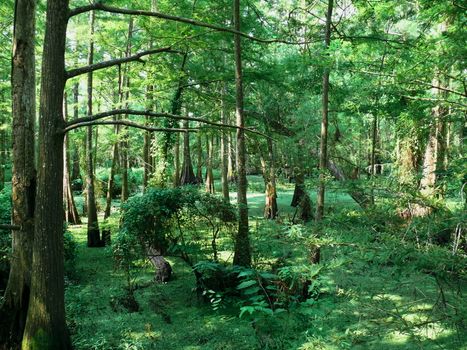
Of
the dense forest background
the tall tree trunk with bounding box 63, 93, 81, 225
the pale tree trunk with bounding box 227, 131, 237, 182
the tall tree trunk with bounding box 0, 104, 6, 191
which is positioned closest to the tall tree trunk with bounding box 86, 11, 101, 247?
the dense forest background

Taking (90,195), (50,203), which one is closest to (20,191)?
(50,203)

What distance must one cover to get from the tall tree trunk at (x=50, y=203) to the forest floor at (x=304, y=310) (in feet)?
3.38

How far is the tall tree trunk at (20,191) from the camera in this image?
422 centimetres

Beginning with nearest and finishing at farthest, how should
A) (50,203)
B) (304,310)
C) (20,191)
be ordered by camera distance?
(50,203) < (20,191) < (304,310)

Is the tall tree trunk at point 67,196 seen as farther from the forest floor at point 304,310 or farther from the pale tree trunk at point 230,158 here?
the pale tree trunk at point 230,158

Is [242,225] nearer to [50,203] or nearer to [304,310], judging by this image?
[304,310]

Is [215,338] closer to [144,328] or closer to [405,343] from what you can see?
[144,328]

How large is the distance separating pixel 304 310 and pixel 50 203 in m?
3.10

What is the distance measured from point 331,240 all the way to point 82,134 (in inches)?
422

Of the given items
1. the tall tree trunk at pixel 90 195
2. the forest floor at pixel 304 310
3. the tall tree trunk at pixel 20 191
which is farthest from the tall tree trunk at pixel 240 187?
the tall tree trunk at pixel 90 195

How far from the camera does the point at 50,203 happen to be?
3479 millimetres

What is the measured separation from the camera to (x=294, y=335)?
187 inches

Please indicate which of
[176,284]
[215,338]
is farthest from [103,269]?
[215,338]

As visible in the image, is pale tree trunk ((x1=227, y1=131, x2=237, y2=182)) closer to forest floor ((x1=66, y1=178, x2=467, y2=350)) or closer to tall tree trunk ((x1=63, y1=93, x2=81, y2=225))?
tall tree trunk ((x1=63, y1=93, x2=81, y2=225))
